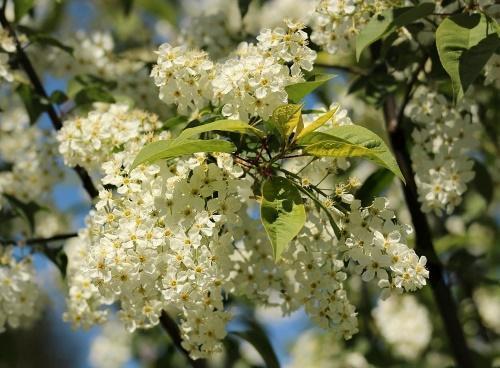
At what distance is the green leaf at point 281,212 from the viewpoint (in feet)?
6.33

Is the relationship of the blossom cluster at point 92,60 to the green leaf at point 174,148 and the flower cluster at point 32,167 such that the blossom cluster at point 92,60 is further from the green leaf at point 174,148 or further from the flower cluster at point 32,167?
the green leaf at point 174,148

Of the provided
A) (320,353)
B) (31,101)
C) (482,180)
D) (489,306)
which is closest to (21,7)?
(31,101)

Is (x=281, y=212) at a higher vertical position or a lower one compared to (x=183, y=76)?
lower

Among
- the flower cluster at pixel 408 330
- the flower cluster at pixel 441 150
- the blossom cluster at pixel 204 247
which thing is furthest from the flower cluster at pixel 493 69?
the flower cluster at pixel 408 330

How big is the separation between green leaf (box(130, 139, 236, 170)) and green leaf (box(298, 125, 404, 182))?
22 cm

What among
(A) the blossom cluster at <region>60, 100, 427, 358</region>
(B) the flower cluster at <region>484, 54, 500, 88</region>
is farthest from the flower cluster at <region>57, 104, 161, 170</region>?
(B) the flower cluster at <region>484, 54, 500, 88</region>

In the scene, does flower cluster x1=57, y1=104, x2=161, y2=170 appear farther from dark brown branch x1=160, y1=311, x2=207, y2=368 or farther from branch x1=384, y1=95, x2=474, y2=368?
branch x1=384, y1=95, x2=474, y2=368

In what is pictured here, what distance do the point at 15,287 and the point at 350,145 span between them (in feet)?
5.02

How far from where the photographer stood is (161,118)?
11.7 ft

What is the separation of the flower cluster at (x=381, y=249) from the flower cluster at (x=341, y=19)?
0.78m

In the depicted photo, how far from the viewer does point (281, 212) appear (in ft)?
6.61

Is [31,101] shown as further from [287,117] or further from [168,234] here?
[287,117]

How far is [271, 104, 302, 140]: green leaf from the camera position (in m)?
2.08

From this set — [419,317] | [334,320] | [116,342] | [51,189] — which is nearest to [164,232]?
[334,320]
